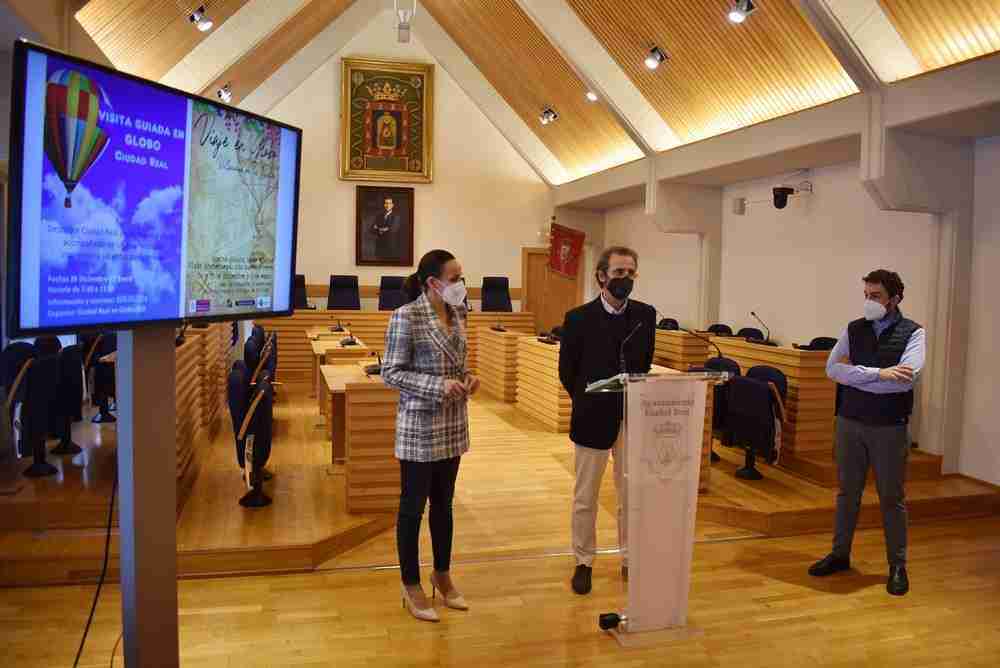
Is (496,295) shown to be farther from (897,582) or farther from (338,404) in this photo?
(897,582)

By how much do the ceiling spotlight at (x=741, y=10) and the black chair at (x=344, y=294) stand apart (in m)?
7.52

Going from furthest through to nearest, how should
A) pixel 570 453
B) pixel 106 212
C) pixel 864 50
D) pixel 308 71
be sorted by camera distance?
pixel 308 71, pixel 570 453, pixel 864 50, pixel 106 212

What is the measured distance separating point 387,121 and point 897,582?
425 inches

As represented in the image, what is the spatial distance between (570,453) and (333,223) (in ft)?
24.6

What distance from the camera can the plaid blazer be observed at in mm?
3086

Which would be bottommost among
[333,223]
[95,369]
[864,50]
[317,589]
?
[317,589]

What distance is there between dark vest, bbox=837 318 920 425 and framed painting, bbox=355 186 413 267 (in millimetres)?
9784

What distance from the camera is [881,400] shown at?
3.65 meters

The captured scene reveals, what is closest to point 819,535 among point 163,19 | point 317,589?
point 317,589

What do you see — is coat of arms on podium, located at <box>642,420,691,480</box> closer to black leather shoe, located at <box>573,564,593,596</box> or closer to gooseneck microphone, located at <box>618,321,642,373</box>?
gooseneck microphone, located at <box>618,321,642,373</box>

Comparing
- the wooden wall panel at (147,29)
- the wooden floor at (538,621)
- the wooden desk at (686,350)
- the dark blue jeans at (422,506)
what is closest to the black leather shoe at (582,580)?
the wooden floor at (538,621)

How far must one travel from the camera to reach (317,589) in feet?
12.0

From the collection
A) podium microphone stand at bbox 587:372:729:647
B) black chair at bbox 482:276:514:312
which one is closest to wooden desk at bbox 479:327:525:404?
black chair at bbox 482:276:514:312

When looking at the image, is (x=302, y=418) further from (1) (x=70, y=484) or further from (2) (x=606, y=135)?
(2) (x=606, y=135)
